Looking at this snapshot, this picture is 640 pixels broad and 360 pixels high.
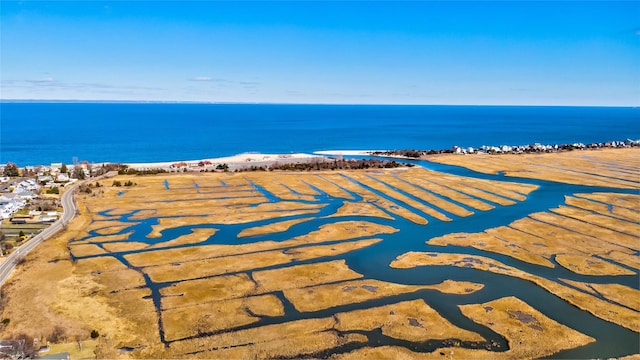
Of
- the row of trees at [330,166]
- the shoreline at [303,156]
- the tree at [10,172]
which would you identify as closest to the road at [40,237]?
the tree at [10,172]

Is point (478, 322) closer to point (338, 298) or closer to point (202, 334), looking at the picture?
point (338, 298)

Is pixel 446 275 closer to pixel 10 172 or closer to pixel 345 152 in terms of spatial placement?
pixel 10 172

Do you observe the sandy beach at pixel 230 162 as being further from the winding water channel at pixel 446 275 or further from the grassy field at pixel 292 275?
the winding water channel at pixel 446 275

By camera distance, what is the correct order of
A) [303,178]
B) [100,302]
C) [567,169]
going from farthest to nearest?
[567,169] < [303,178] < [100,302]

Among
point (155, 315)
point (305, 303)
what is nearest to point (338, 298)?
point (305, 303)

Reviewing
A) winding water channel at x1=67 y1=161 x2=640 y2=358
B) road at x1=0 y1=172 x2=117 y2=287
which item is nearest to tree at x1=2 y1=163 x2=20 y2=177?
road at x1=0 y1=172 x2=117 y2=287

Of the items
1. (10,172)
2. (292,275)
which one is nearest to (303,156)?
(10,172)

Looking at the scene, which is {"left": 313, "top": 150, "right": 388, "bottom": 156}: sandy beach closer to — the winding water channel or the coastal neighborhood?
the winding water channel
